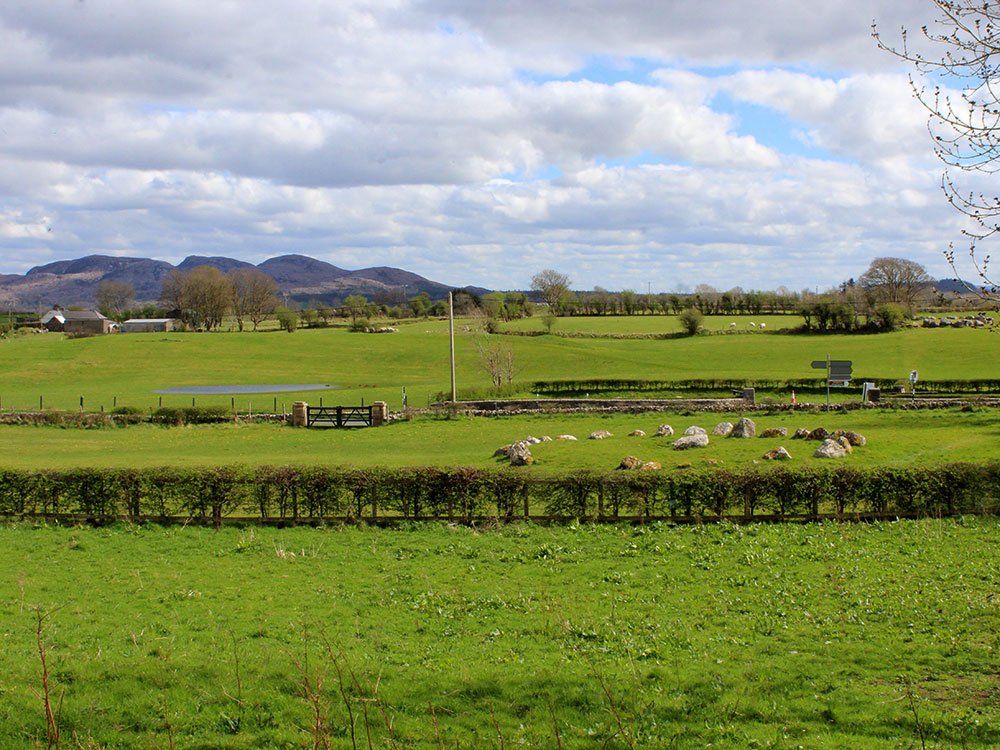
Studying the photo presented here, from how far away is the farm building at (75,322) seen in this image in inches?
5241

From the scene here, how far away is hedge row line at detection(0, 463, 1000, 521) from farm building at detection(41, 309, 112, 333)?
423 feet

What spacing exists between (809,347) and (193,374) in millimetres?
61401

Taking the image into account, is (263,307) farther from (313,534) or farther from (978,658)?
(978,658)

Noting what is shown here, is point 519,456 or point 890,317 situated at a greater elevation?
point 890,317

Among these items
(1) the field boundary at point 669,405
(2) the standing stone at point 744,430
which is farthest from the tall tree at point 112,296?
(2) the standing stone at point 744,430

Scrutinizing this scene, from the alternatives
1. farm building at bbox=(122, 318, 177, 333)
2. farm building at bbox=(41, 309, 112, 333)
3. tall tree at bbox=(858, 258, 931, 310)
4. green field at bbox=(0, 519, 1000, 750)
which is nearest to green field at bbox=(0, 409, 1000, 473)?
green field at bbox=(0, 519, 1000, 750)

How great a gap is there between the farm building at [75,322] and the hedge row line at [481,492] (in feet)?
423

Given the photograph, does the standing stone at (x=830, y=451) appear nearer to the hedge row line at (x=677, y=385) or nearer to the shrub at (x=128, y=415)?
the hedge row line at (x=677, y=385)

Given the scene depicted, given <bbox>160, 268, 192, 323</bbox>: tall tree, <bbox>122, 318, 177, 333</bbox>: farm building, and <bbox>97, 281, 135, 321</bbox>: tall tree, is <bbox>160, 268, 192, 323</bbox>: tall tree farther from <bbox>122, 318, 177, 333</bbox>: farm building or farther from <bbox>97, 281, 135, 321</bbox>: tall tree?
<bbox>97, 281, 135, 321</bbox>: tall tree

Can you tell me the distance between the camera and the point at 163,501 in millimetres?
17594

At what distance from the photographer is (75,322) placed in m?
137

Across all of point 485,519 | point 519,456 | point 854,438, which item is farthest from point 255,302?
point 485,519

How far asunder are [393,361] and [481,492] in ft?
204

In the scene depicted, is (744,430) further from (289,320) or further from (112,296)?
(112,296)
